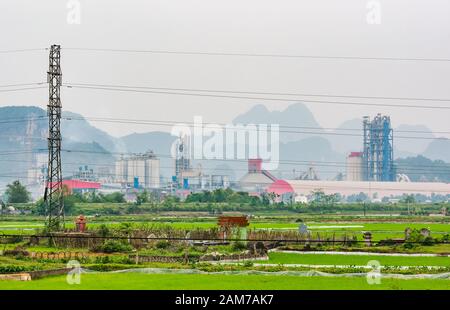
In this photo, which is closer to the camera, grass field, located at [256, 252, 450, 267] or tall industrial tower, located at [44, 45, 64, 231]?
grass field, located at [256, 252, 450, 267]

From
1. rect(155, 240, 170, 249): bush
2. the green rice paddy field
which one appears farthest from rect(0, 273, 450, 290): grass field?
the green rice paddy field

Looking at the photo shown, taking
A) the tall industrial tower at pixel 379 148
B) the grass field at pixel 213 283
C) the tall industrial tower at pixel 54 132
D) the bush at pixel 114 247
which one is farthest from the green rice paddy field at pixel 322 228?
the tall industrial tower at pixel 379 148

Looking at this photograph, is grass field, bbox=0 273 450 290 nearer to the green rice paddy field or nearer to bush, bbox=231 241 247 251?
bush, bbox=231 241 247 251

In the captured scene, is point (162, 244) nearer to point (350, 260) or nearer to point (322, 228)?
point (350, 260)
